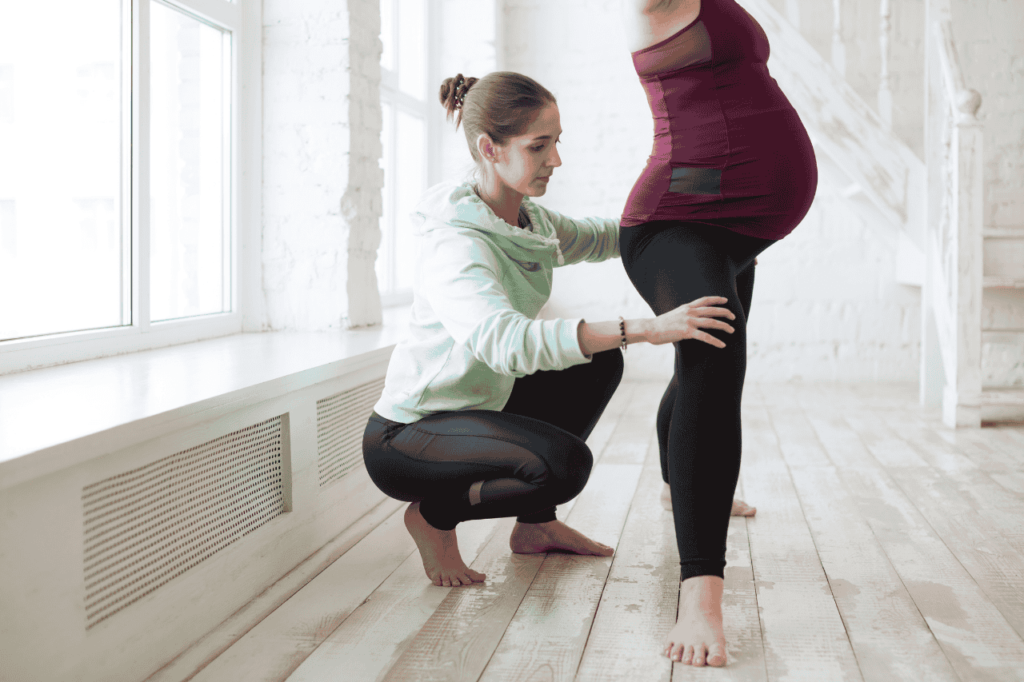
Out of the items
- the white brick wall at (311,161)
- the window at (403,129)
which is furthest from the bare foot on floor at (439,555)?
the window at (403,129)

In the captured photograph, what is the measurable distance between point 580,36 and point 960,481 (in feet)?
10.8

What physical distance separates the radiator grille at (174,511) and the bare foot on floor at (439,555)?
33cm

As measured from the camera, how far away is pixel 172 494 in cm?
152

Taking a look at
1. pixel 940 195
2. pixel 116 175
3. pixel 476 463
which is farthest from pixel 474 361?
pixel 940 195

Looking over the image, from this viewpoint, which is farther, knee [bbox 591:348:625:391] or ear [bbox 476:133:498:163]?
knee [bbox 591:348:625:391]

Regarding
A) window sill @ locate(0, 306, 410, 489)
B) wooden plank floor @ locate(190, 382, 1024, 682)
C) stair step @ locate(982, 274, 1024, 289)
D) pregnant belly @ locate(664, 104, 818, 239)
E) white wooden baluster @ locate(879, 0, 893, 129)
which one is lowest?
wooden plank floor @ locate(190, 382, 1024, 682)

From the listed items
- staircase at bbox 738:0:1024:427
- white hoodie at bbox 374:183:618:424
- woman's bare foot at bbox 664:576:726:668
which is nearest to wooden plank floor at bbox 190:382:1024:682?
woman's bare foot at bbox 664:576:726:668

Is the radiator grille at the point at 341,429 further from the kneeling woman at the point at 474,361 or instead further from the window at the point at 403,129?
the window at the point at 403,129

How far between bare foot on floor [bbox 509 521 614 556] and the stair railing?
7.34ft

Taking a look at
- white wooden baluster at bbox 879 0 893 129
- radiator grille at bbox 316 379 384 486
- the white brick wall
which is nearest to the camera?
radiator grille at bbox 316 379 384 486

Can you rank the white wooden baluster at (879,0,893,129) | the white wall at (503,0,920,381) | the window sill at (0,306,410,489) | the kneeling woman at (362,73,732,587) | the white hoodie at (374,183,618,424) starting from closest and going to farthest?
the window sill at (0,306,410,489) → the white hoodie at (374,183,618,424) → the kneeling woman at (362,73,732,587) → the white wooden baluster at (879,0,893,129) → the white wall at (503,0,920,381)

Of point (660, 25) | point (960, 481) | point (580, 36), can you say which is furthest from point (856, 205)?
point (660, 25)

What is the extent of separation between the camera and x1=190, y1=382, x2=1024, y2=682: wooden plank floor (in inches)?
56.2

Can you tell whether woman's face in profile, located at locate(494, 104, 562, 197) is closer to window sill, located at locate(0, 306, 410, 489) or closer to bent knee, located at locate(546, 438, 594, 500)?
bent knee, located at locate(546, 438, 594, 500)
